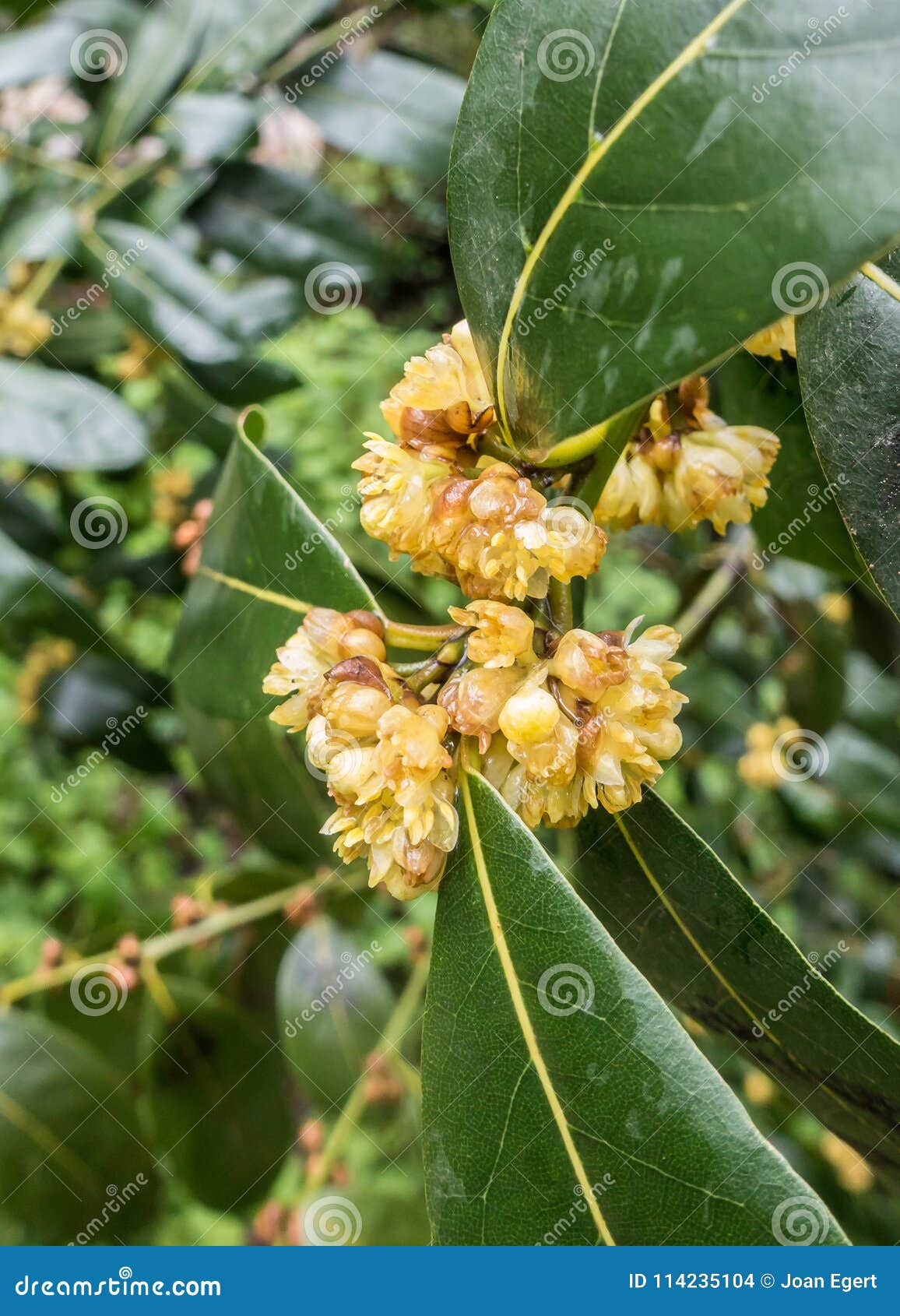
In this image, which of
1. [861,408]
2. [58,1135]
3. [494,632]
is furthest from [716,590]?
[58,1135]

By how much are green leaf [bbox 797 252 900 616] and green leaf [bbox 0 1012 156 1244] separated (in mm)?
1245

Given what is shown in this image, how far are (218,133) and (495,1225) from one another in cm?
144

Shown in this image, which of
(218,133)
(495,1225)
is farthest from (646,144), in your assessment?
(218,133)

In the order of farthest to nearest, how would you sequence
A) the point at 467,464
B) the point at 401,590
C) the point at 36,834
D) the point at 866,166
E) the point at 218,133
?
the point at 36,834, the point at 218,133, the point at 401,590, the point at 467,464, the point at 866,166

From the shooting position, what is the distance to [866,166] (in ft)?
1.56

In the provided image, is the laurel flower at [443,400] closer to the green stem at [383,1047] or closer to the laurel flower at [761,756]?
the green stem at [383,1047]

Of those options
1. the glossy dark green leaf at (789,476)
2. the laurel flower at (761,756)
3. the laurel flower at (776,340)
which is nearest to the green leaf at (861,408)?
the laurel flower at (776,340)

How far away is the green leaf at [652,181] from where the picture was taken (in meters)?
0.49

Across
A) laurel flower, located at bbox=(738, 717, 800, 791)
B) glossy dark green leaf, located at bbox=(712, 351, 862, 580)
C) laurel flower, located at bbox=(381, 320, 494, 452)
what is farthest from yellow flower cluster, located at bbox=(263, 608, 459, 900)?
laurel flower, located at bbox=(738, 717, 800, 791)

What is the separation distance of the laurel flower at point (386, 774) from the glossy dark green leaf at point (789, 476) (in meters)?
0.45

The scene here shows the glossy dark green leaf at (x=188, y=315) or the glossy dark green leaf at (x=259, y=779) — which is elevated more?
the glossy dark green leaf at (x=188, y=315)

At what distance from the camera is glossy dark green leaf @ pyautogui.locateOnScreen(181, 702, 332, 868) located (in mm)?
1075

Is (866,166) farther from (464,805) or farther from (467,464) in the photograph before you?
(464,805)

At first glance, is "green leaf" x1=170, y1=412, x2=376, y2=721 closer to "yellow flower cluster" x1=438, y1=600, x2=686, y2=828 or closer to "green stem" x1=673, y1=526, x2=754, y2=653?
"yellow flower cluster" x1=438, y1=600, x2=686, y2=828
